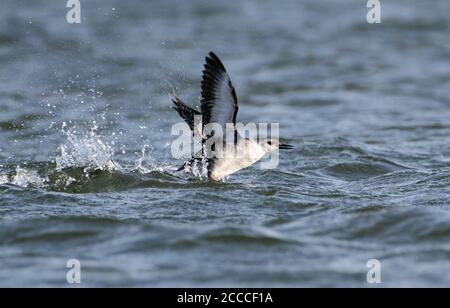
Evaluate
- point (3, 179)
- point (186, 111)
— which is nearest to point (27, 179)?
point (3, 179)

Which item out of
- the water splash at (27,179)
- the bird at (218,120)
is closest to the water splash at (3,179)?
the water splash at (27,179)

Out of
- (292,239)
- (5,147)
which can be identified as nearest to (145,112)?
(5,147)

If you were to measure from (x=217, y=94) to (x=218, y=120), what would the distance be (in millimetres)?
303

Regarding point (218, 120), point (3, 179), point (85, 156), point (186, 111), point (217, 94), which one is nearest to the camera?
point (217, 94)

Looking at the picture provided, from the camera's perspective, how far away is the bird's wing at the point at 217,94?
324 inches

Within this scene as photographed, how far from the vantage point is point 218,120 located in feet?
27.9

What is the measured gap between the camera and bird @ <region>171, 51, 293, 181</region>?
8.25 meters

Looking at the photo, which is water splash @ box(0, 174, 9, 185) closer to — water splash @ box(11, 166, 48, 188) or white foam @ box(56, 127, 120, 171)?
water splash @ box(11, 166, 48, 188)

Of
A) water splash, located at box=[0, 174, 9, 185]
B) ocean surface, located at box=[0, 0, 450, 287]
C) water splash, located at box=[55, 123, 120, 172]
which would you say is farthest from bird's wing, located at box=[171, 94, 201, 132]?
water splash, located at box=[0, 174, 9, 185]

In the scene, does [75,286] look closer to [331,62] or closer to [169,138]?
[169,138]

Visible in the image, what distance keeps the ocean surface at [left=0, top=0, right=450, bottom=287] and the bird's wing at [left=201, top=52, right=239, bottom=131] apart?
34.4 inches

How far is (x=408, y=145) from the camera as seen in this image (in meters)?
12.2

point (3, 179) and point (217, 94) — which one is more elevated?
point (217, 94)

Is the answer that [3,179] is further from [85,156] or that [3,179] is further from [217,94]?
[217,94]
